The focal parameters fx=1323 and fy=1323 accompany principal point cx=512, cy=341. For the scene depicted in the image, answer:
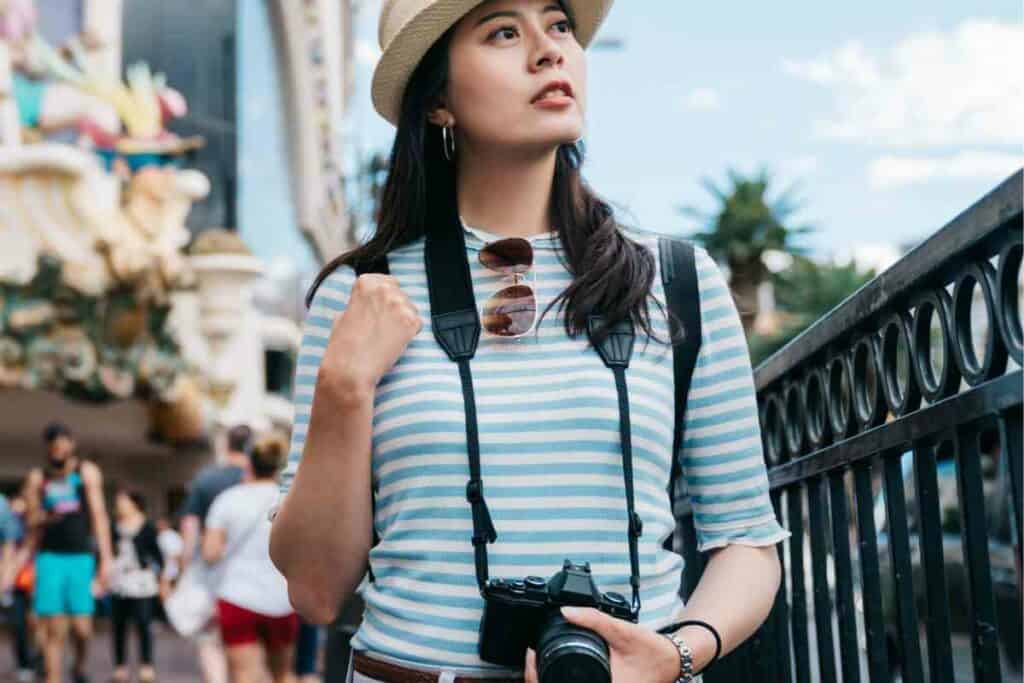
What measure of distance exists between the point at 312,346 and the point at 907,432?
864 millimetres

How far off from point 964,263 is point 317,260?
30796 millimetres

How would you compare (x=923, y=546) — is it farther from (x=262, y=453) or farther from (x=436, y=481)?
(x=262, y=453)

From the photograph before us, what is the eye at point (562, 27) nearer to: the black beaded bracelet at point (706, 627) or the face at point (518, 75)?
the face at point (518, 75)

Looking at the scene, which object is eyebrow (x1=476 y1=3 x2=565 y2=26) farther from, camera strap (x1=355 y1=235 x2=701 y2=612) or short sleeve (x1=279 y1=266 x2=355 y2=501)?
short sleeve (x1=279 y1=266 x2=355 y2=501)

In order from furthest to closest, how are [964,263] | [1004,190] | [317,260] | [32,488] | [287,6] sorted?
1. [317,260]
2. [287,6]
3. [32,488]
4. [964,263]
5. [1004,190]

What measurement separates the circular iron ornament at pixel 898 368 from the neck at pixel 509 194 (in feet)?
1.77

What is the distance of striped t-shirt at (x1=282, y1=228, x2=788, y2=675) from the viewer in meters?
1.69

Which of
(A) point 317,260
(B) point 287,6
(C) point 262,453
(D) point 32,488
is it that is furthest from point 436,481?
(A) point 317,260

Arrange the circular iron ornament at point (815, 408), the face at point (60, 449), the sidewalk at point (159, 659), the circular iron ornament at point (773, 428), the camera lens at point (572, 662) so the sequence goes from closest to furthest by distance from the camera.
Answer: the camera lens at point (572, 662)
the circular iron ornament at point (815, 408)
the circular iron ornament at point (773, 428)
the face at point (60, 449)
the sidewalk at point (159, 659)

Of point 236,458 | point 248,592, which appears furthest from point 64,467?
point 248,592

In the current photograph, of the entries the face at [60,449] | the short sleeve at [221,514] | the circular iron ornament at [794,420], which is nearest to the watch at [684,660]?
the circular iron ornament at [794,420]

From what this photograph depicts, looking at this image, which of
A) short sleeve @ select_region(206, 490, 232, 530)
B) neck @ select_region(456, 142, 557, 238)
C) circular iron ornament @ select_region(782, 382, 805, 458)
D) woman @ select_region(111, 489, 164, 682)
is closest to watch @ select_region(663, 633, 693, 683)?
neck @ select_region(456, 142, 557, 238)

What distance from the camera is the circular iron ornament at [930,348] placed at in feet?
5.52

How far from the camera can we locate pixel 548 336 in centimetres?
182
